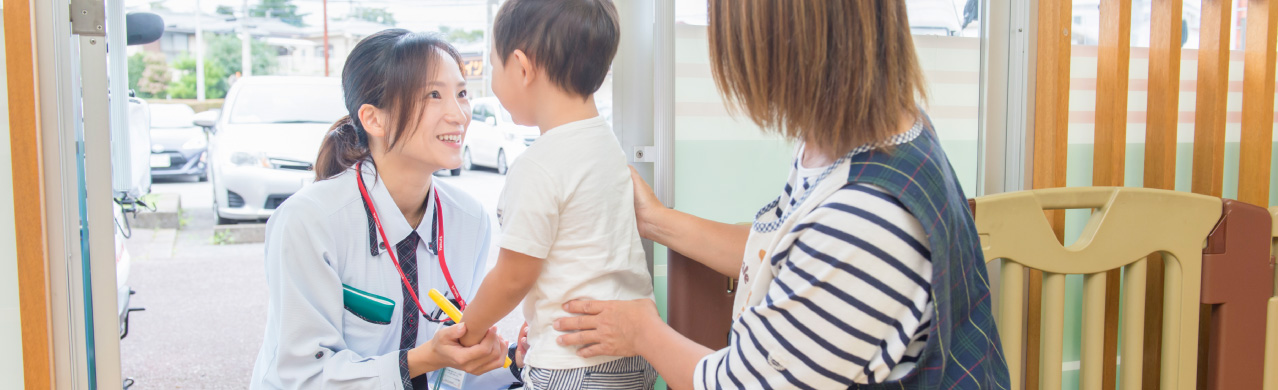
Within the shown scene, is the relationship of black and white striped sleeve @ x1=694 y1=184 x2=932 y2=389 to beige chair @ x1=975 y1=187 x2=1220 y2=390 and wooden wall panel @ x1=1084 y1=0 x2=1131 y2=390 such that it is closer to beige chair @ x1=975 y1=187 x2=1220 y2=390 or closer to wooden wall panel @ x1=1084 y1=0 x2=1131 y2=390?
beige chair @ x1=975 y1=187 x2=1220 y2=390

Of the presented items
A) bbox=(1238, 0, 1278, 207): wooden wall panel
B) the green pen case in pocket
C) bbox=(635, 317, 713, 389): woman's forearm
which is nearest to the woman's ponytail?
the green pen case in pocket

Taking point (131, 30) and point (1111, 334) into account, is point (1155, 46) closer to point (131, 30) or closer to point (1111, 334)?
point (1111, 334)

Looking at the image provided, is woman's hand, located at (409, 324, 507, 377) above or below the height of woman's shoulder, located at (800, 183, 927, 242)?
below

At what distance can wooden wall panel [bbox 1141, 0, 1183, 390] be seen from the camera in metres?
1.72

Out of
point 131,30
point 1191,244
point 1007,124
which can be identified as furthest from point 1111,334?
point 131,30

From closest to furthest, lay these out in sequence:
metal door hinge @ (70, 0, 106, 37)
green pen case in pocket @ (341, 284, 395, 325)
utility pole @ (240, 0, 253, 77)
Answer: metal door hinge @ (70, 0, 106, 37), green pen case in pocket @ (341, 284, 395, 325), utility pole @ (240, 0, 253, 77)

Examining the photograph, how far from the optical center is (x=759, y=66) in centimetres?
79

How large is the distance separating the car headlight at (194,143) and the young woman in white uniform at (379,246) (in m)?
7.62

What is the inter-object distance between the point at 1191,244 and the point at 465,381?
1442 mm

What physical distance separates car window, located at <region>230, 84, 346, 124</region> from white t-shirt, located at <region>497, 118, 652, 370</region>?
5.04 meters

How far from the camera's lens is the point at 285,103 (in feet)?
19.1

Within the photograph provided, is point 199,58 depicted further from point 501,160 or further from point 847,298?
point 847,298

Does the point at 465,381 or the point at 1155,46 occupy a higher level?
the point at 1155,46

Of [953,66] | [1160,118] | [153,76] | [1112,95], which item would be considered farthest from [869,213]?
[153,76]
